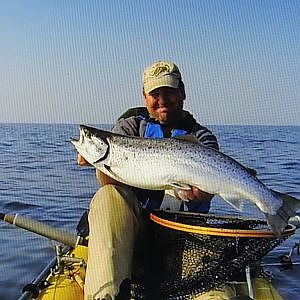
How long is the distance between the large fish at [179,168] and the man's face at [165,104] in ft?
2.32

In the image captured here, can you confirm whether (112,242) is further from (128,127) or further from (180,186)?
(128,127)

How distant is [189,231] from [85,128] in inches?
39.2

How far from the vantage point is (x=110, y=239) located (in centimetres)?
412

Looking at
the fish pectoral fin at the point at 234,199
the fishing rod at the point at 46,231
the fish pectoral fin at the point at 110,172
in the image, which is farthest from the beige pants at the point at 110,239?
the fishing rod at the point at 46,231

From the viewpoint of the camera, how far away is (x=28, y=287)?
508 cm

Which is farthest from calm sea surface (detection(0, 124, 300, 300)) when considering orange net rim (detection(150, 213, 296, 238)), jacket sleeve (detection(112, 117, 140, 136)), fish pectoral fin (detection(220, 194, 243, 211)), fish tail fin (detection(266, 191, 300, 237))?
fish tail fin (detection(266, 191, 300, 237))

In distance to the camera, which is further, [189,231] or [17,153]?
[17,153]

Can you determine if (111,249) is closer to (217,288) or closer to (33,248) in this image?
(217,288)

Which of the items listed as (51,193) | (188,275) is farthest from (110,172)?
(51,193)

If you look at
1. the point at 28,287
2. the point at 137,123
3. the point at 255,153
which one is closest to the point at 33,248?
the point at 28,287

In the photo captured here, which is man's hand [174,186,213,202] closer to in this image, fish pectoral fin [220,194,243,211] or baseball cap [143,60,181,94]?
fish pectoral fin [220,194,243,211]

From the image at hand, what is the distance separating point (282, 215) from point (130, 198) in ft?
3.56

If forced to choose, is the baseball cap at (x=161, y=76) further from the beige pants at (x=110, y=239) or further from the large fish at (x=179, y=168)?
the beige pants at (x=110, y=239)

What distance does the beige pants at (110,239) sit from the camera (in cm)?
401
